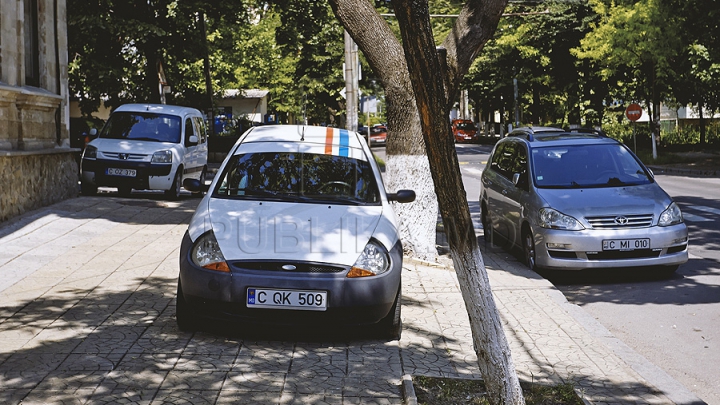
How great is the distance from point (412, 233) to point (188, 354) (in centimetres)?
494

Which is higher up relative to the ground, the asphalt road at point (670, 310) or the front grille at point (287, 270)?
the front grille at point (287, 270)

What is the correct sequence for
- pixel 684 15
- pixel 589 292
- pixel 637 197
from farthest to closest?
pixel 684 15
pixel 637 197
pixel 589 292

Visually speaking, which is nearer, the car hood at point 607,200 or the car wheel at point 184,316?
the car wheel at point 184,316

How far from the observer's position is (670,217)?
10.3m

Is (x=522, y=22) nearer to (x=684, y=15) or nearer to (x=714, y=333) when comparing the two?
(x=684, y=15)

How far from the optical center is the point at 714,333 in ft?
25.3

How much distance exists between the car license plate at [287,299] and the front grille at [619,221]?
4689 mm

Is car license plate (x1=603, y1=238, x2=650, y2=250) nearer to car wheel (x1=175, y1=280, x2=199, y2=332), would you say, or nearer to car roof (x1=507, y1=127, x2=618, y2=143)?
car roof (x1=507, y1=127, x2=618, y2=143)

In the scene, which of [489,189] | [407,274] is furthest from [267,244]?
[489,189]

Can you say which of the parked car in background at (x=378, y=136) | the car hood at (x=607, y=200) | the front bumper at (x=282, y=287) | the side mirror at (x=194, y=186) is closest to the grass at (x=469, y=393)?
the front bumper at (x=282, y=287)

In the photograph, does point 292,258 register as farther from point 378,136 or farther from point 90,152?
point 378,136

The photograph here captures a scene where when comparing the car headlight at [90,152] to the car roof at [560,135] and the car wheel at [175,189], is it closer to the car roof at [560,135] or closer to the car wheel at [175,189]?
the car wheel at [175,189]

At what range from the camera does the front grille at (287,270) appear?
256 inches

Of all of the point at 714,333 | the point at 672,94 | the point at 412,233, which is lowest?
the point at 714,333
